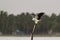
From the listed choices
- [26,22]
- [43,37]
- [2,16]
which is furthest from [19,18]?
[43,37]

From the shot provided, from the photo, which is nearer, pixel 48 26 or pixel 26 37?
pixel 26 37

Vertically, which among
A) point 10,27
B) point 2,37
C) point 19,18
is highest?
point 19,18

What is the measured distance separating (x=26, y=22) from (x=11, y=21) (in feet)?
0.65

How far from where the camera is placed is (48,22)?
204 centimetres

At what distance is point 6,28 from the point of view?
1915mm

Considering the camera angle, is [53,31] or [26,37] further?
[53,31]

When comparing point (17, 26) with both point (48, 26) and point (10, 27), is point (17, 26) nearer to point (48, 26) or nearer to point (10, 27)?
point (10, 27)

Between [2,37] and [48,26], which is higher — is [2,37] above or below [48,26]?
below

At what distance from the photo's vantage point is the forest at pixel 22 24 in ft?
6.25

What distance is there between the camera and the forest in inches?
74.9

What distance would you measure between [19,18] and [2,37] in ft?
1.08

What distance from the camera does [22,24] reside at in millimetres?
2010

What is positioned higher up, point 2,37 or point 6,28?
point 6,28

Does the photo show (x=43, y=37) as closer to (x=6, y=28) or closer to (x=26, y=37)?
(x=26, y=37)
